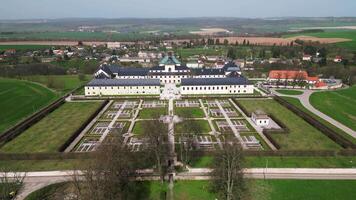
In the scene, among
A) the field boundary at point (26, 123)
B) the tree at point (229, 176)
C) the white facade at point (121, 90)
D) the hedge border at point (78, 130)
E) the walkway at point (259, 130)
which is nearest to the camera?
the tree at point (229, 176)

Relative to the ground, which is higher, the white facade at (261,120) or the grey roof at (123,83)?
the grey roof at (123,83)

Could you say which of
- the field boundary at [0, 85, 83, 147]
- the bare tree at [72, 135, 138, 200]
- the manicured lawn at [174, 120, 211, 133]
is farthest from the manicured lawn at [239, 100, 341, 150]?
the field boundary at [0, 85, 83, 147]

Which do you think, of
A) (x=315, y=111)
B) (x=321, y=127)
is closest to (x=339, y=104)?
(x=315, y=111)

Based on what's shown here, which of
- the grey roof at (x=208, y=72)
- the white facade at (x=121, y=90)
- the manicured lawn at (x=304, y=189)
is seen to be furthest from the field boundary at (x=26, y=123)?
the grey roof at (x=208, y=72)

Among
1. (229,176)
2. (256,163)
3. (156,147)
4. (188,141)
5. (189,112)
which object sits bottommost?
(256,163)

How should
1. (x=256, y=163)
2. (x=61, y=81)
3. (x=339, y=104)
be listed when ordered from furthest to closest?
(x=61, y=81), (x=339, y=104), (x=256, y=163)

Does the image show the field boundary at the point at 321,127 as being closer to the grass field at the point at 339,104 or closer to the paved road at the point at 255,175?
the grass field at the point at 339,104

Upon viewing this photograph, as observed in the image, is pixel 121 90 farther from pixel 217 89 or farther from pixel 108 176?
pixel 108 176
